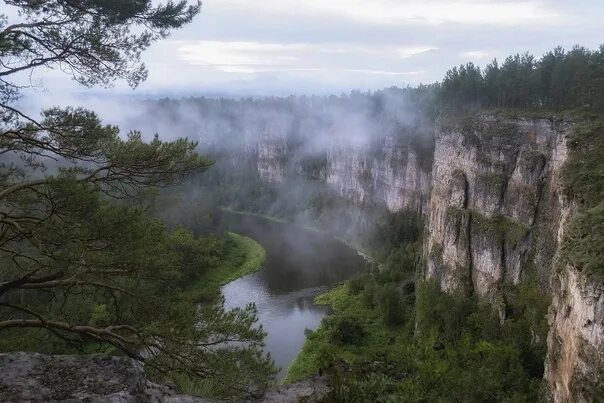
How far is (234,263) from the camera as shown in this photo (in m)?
55.1

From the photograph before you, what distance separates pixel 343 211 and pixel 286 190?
18641 mm

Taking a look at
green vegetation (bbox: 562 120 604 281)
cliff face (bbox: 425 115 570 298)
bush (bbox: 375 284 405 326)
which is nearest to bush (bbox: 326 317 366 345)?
bush (bbox: 375 284 405 326)

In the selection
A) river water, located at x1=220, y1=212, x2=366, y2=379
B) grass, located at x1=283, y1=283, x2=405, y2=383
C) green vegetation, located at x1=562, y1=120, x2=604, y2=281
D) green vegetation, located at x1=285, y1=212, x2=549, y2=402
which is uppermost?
green vegetation, located at x1=562, y1=120, x2=604, y2=281

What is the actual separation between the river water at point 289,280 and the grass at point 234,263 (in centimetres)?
101

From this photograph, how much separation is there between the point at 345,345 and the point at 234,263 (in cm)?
2453

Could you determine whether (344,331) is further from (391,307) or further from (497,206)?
(497,206)

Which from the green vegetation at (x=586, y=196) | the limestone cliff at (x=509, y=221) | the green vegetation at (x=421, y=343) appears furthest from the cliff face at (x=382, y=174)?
the green vegetation at (x=586, y=196)

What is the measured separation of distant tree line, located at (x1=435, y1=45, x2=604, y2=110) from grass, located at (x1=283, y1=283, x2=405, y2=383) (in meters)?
17.8

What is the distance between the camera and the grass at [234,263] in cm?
4828

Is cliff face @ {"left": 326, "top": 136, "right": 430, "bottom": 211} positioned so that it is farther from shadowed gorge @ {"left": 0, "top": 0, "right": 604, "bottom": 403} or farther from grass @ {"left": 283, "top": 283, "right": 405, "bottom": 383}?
grass @ {"left": 283, "top": 283, "right": 405, "bottom": 383}

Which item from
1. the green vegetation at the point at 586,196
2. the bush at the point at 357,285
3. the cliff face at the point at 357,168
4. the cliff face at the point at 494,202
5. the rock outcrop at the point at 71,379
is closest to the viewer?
the rock outcrop at the point at 71,379

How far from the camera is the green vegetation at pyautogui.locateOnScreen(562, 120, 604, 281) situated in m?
13.5

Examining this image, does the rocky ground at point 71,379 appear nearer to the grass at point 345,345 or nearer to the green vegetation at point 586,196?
the green vegetation at point 586,196

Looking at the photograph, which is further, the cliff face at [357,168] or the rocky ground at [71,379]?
the cliff face at [357,168]
